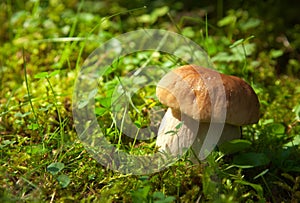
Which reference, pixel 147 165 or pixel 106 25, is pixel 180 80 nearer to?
pixel 147 165

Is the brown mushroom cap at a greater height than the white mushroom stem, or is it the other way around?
the brown mushroom cap

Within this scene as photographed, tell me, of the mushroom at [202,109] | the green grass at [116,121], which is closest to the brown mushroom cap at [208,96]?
the mushroom at [202,109]

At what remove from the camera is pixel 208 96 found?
1.54m

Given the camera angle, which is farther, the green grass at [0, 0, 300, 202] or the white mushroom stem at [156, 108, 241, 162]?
the white mushroom stem at [156, 108, 241, 162]

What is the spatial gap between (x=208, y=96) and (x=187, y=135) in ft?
0.65

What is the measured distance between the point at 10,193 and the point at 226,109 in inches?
32.2

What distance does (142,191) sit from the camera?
4.54 ft

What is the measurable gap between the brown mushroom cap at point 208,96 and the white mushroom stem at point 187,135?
76 millimetres

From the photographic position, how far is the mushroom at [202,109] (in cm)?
154

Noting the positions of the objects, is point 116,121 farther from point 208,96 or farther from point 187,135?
point 208,96

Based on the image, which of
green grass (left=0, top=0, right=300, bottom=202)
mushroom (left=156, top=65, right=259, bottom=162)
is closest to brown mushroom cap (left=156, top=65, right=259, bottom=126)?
mushroom (left=156, top=65, right=259, bottom=162)

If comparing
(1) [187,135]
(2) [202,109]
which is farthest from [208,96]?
(1) [187,135]

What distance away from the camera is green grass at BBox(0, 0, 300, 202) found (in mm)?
1503

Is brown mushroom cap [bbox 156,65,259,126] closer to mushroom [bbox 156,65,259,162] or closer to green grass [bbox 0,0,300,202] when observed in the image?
mushroom [bbox 156,65,259,162]
